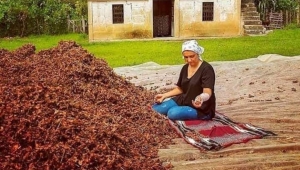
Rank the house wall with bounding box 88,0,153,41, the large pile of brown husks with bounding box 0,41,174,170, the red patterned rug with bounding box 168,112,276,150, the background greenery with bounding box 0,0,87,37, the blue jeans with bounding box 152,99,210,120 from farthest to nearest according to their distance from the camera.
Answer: the background greenery with bounding box 0,0,87,37 → the house wall with bounding box 88,0,153,41 → the blue jeans with bounding box 152,99,210,120 → the red patterned rug with bounding box 168,112,276,150 → the large pile of brown husks with bounding box 0,41,174,170

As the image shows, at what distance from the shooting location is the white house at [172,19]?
1872cm

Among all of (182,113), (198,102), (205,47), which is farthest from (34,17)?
(198,102)

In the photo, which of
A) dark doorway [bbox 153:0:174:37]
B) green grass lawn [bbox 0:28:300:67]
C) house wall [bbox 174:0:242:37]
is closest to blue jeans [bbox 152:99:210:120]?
green grass lawn [bbox 0:28:300:67]

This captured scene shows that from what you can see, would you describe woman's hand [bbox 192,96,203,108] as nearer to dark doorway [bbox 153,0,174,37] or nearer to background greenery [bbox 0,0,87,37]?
dark doorway [bbox 153,0,174,37]

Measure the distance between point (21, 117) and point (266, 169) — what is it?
6.00 feet

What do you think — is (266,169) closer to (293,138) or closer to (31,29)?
(293,138)

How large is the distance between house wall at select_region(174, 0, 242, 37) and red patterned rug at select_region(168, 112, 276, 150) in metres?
14.1

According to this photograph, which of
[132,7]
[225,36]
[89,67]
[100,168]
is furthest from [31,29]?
[100,168]

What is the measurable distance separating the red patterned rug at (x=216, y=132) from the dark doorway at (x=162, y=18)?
15.5 metres

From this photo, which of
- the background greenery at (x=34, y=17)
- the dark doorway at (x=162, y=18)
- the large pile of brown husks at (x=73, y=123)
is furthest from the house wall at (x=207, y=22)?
the large pile of brown husks at (x=73, y=123)

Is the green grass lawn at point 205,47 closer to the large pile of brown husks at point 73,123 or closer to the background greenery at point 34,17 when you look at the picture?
the background greenery at point 34,17

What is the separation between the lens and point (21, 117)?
3.91 meters

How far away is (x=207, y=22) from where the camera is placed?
19266mm

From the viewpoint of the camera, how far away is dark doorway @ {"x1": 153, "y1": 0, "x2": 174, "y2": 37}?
20.7 m
